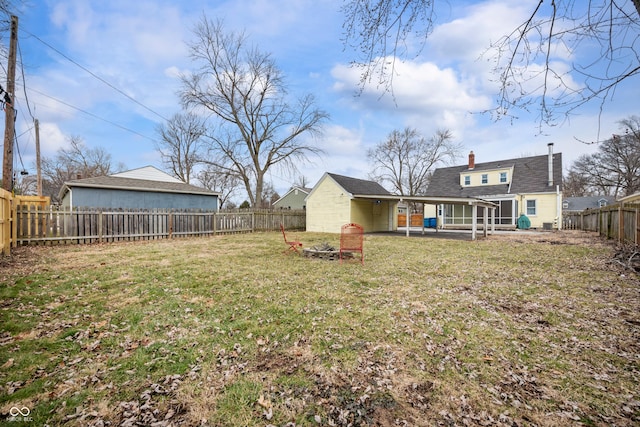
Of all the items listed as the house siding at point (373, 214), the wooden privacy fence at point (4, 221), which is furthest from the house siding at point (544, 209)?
the wooden privacy fence at point (4, 221)

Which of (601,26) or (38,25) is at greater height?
(38,25)

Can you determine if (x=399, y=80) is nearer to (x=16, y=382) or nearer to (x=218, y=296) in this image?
(x=218, y=296)

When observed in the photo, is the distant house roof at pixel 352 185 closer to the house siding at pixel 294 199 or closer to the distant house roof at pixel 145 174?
the distant house roof at pixel 145 174

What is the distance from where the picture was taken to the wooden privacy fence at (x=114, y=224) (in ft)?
34.0

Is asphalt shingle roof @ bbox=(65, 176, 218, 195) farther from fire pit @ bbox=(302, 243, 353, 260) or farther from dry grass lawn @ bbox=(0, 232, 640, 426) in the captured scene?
fire pit @ bbox=(302, 243, 353, 260)

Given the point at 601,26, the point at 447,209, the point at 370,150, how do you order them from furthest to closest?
1. the point at 370,150
2. the point at 447,209
3. the point at 601,26

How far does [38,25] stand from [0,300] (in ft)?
38.2

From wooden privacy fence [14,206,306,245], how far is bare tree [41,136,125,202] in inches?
1330

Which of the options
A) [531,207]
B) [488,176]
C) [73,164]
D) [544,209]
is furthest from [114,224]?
[73,164]

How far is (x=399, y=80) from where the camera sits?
12.3ft

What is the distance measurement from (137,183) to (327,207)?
42.8 feet

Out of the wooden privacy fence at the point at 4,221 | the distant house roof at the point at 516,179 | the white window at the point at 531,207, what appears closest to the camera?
the wooden privacy fence at the point at 4,221

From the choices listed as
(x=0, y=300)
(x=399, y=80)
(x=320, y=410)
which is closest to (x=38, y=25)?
(x=0, y=300)

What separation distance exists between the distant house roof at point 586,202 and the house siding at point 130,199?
50334 mm
